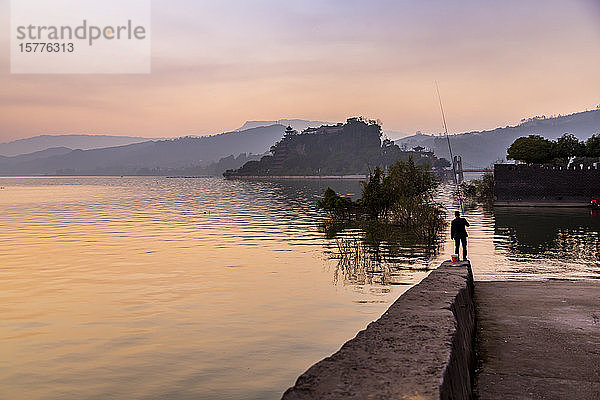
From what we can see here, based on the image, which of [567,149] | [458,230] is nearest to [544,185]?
[567,149]

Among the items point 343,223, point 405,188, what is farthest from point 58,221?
point 405,188

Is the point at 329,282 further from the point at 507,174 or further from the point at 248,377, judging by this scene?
the point at 507,174

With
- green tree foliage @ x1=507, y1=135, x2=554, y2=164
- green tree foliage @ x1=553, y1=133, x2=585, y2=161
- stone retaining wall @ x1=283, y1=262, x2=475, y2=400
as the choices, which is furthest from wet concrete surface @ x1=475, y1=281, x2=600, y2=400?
green tree foliage @ x1=553, y1=133, x2=585, y2=161

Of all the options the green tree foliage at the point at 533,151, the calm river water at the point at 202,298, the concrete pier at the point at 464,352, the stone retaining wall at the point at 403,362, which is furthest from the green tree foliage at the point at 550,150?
the stone retaining wall at the point at 403,362

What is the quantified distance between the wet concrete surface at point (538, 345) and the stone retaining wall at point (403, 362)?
462 millimetres

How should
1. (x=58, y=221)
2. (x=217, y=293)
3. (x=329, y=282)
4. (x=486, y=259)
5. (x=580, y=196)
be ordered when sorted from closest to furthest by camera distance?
1. (x=217, y=293)
2. (x=329, y=282)
3. (x=486, y=259)
4. (x=58, y=221)
5. (x=580, y=196)

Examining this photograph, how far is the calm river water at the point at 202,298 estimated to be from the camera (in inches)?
431

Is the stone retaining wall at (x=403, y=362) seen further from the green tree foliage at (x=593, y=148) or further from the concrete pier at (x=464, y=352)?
the green tree foliage at (x=593, y=148)

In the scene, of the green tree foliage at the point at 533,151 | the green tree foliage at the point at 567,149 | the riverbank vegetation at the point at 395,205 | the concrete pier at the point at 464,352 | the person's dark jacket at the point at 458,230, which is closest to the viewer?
the concrete pier at the point at 464,352

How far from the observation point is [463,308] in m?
9.01

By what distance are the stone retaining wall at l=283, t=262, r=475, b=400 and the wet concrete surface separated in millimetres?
462

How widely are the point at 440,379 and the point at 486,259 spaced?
21539 mm

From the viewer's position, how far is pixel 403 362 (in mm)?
5488

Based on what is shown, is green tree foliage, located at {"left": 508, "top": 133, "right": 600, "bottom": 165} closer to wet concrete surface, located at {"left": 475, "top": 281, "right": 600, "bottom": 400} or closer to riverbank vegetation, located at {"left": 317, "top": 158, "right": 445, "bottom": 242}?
riverbank vegetation, located at {"left": 317, "top": 158, "right": 445, "bottom": 242}
